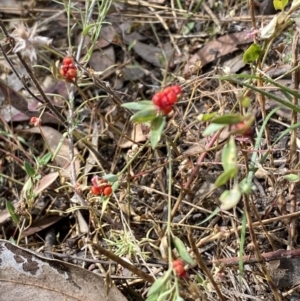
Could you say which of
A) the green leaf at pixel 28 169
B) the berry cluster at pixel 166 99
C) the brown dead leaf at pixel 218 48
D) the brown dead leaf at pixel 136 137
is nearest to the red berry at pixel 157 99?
the berry cluster at pixel 166 99

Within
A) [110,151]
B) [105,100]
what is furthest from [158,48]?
[110,151]

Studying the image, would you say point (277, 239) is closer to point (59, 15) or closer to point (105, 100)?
point (105, 100)

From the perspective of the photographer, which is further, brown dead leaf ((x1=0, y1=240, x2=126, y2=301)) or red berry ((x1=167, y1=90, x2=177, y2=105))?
brown dead leaf ((x1=0, y1=240, x2=126, y2=301))

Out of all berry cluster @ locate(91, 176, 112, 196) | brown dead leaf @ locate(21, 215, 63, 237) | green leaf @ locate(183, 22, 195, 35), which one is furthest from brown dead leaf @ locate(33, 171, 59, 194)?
green leaf @ locate(183, 22, 195, 35)

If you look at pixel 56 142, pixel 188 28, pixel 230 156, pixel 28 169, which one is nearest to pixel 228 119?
pixel 230 156

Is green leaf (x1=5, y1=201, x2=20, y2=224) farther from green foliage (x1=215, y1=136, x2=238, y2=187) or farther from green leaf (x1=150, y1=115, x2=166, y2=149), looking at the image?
green foliage (x1=215, y1=136, x2=238, y2=187)

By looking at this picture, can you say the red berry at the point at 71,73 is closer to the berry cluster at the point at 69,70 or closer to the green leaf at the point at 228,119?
the berry cluster at the point at 69,70
